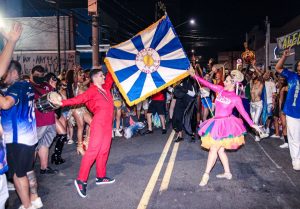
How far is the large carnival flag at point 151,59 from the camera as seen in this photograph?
6.20 metres

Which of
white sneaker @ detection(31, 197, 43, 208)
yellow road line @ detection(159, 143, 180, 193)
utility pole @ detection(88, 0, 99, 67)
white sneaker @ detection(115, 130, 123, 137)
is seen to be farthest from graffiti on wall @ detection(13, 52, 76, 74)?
white sneaker @ detection(31, 197, 43, 208)

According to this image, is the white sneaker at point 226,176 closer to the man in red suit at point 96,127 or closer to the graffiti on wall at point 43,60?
the man in red suit at point 96,127

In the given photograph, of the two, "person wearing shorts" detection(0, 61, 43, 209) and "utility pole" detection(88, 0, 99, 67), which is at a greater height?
"utility pole" detection(88, 0, 99, 67)

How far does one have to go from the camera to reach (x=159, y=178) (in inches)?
229

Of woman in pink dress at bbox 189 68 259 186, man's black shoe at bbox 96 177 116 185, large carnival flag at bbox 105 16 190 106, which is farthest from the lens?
large carnival flag at bbox 105 16 190 106

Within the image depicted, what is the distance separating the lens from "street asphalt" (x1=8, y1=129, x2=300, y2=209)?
468 cm

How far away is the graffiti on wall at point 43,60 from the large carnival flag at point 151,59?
2601 cm

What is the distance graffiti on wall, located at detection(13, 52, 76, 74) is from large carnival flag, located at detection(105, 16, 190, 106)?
26014 millimetres

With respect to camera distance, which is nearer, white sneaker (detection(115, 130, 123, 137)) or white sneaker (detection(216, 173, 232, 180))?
white sneaker (detection(216, 173, 232, 180))

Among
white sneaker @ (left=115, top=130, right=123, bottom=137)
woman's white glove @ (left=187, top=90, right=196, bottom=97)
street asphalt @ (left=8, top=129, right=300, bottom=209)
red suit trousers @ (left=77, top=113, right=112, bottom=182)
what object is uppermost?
woman's white glove @ (left=187, top=90, right=196, bottom=97)

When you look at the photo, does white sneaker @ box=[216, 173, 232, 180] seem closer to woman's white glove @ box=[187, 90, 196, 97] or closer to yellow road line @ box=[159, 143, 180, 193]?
yellow road line @ box=[159, 143, 180, 193]

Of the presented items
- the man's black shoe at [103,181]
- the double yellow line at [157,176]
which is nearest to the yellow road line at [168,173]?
the double yellow line at [157,176]

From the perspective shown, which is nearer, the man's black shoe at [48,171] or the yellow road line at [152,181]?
the yellow road line at [152,181]

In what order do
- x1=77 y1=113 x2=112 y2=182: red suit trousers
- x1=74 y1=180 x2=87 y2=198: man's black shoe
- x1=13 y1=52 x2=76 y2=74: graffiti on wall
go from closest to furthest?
x1=74 y1=180 x2=87 y2=198: man's black shoe < x1=77 y1=113 x2=112 y2=182: red suit trousers < x1=13 y1=52 x2=76 y2=74: graffiti on wall
